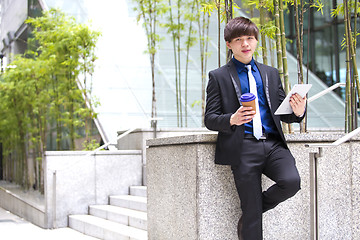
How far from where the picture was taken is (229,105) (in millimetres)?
3209

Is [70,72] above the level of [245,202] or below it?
above

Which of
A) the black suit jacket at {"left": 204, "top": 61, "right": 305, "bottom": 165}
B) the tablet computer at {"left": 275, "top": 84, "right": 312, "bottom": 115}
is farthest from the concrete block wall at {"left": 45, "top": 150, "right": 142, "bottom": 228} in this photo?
the tablet computer at {"left": 275, "top": 84, "right": 312, "bottom": 115}

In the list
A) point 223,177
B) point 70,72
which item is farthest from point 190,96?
point 223,177

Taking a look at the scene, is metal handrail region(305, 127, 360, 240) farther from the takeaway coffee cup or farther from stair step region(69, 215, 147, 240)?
stair step region(69, 215, 147, 240)

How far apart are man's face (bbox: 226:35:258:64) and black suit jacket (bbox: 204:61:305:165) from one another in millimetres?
99

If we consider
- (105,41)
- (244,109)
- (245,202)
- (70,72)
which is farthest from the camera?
(105,41)

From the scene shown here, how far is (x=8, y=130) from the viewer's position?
578 inches

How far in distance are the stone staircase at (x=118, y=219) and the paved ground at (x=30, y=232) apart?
0.14m

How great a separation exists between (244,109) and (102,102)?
805cm

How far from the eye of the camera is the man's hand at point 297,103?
3.04 metres

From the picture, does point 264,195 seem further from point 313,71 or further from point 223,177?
point 313,71

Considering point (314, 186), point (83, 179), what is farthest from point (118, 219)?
point (314, 186)

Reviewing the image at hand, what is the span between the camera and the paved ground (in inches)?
269

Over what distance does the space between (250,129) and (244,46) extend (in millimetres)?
476
